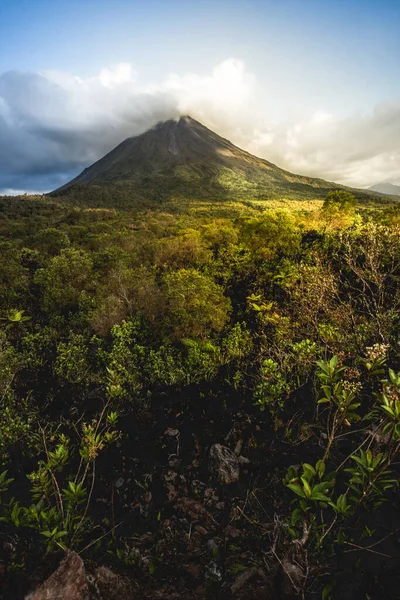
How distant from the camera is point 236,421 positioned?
7219 mm

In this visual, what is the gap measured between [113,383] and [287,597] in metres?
5.88

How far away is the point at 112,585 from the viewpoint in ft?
12.9

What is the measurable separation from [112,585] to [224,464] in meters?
2.85

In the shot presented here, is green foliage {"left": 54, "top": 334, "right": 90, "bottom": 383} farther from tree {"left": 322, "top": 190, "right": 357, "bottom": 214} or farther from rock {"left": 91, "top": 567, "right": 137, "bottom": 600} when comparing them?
tree {"left": 322, "top": 190, "right": 357, "bottom": 214}

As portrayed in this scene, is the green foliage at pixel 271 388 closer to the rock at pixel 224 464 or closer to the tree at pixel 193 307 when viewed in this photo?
the rock at pixel 224 464

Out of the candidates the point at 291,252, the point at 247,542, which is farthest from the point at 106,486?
the point at 291,252

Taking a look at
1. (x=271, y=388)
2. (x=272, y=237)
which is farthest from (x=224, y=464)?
(x=272, y=237)

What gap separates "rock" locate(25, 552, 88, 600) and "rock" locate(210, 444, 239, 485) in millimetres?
3056

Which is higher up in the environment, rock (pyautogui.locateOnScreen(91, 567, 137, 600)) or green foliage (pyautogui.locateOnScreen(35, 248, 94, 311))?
green foliage (pyautogui.locateOnScreen(35, 248, 94, 311))

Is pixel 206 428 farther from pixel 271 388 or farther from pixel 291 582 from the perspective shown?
pixel 291 582

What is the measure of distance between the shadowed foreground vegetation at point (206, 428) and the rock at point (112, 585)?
8.9 inches

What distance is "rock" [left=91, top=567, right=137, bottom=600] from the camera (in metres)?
3.82

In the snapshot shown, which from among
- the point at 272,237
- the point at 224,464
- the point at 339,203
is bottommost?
the point at 224,464

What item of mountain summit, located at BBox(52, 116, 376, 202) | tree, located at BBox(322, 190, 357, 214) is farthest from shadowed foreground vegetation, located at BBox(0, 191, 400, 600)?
mountain summit, located at BBox(52, 116, 376, 202)
